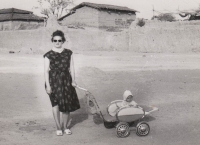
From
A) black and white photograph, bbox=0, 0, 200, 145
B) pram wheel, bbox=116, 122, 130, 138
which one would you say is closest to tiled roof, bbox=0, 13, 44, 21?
black and white photograph, bbox=0, 0, 200, 145

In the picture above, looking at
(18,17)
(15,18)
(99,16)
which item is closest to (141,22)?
(99,16)

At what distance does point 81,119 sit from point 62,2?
40.0m

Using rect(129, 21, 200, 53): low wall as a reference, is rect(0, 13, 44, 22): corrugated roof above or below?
above

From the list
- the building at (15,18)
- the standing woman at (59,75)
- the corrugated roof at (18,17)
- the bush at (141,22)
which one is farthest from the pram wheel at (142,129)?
the corrugated roof at (18,17)

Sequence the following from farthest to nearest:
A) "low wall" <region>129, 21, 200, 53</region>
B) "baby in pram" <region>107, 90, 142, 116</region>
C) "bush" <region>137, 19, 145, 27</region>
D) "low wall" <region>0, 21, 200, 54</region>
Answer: "bush" <region>137, 19, 145, 27</region>
"low wall" <region>0, 21, 200, 54</region>
"low wall" <region>129, 21, 200, 53</region>
"baby in pram" <region>107, 90, 142, 116</region>

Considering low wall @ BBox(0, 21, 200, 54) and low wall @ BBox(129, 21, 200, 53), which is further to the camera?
low wall @ BBox(0, 21, 200, 54)

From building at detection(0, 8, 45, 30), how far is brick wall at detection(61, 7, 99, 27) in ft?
14.0

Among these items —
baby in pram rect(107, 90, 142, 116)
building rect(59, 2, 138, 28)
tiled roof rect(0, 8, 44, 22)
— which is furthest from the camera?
tiled roof rect(0, 8, 44, 22)

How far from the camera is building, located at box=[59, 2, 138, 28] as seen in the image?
3039 cm

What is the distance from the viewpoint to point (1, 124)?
525 centimetres

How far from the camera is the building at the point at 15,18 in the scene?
37.9 metres

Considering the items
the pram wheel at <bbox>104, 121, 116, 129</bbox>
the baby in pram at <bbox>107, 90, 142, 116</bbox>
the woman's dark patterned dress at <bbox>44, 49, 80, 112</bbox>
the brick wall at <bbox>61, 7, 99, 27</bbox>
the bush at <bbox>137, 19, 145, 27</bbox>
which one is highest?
the brick wall at <bbox>61, 7, 99, 27</bbox>

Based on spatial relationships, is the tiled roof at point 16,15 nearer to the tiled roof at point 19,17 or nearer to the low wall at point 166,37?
the tiled roof at point 19,17

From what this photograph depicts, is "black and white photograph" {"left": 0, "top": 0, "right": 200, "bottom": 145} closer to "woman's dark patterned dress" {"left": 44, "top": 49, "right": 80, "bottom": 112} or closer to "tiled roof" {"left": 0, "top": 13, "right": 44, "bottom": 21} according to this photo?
"woman's dark patterned dress" {"left": 44, "top": 49, "right": 80, "bottom": 112}
